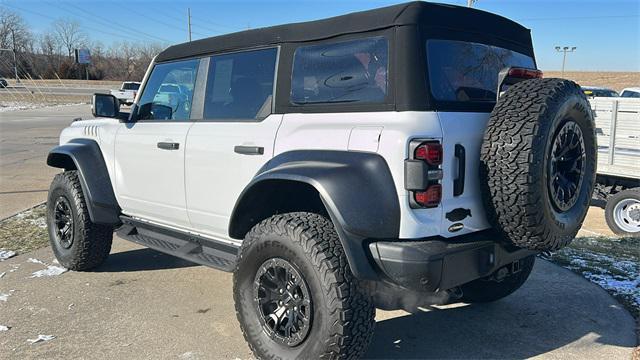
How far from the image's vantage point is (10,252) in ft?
18.3

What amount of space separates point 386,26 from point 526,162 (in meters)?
1.01

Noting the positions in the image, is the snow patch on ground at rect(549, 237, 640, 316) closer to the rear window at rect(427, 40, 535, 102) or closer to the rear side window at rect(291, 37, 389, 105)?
the rear window at rect(427, 40, 535, 102)

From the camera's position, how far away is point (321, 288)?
2.80 metres

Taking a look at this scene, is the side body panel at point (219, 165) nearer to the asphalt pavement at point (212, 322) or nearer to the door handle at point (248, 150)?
the door handle at point (248, 150)

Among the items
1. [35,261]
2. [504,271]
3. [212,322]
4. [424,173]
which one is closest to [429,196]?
[424,173]

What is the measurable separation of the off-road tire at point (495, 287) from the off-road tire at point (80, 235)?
3196 mm

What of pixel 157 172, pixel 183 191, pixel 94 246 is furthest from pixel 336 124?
pixel 94 246

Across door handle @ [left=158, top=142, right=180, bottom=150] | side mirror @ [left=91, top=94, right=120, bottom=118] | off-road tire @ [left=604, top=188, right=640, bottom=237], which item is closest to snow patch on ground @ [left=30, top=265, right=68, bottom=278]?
side mirror @ [left=91, top=94, right=120, bottom=118]

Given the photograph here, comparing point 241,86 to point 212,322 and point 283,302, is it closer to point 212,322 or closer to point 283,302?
point 283,302

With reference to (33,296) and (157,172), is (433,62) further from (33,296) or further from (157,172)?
(33,296)

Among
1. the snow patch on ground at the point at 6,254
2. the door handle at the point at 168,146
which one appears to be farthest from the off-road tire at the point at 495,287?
the snow patch on ground at the point at 6,254

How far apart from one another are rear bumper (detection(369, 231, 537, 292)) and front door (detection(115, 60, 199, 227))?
6.14ft

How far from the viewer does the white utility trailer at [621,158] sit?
7070 millimetres

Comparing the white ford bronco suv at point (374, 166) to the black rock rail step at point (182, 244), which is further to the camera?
the black rock rail step at point (182, 244)
